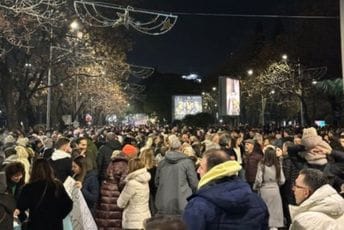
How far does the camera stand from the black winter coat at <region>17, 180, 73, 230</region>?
712cm

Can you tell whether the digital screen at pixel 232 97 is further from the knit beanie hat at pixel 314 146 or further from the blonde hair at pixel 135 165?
the knit beanie hat at pixel 314 146

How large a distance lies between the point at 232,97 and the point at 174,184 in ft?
69.3

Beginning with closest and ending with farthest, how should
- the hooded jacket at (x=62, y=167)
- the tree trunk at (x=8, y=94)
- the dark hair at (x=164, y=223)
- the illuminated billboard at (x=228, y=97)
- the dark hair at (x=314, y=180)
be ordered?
the dark hair at (x=164, y=223) < the dark hair at (x=314, y=180) < the hooded jacket at (x=62, y=167) < the illuminated billboard at (x=228, y=97) < the tree trunk at (x=8, y=94)

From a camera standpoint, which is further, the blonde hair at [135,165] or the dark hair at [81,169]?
the blonde hair at [135,165]

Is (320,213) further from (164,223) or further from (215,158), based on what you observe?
(164,223)

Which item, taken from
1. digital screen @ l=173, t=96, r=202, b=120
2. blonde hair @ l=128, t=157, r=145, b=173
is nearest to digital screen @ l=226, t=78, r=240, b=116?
digital screen @ l=173, t=96, r=202, b=120

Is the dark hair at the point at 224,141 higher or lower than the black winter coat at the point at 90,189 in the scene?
higher

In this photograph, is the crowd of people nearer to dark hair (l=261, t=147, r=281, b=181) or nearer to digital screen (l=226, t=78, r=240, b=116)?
dark hair (l=261, t=147, r=281, b=181)

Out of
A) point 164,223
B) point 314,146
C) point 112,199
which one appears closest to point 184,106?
point 112,199

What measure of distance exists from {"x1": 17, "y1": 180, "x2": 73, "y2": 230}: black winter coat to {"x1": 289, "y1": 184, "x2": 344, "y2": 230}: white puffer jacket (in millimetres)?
3456

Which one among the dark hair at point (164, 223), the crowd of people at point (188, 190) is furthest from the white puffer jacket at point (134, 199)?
the dark hair at point (164, 223)

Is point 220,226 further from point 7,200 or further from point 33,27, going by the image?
point 33,27

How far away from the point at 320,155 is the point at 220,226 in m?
3.19

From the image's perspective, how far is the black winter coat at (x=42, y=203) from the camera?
712 cm
